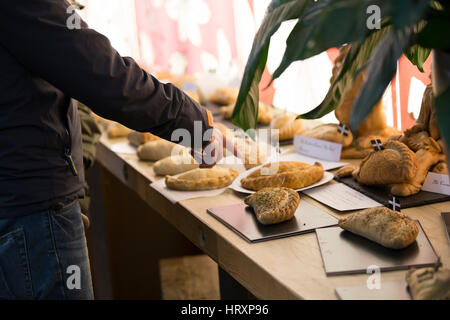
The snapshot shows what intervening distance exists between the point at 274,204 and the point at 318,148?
0.56 meters

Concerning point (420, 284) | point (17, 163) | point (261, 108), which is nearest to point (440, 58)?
point (420, 284)

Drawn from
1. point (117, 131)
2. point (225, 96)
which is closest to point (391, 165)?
point (117, 131)

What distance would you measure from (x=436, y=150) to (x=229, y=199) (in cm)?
52

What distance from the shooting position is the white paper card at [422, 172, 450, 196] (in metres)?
1.27

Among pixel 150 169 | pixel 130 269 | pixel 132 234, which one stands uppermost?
pixel 150 169

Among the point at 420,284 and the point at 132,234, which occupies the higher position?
the point at 420,284

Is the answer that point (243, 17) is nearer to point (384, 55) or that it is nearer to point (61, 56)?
point (61, 56)

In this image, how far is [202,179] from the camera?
57.7 inches

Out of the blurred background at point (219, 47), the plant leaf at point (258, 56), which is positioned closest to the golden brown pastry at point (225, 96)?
the blurred background at point (219, 47)

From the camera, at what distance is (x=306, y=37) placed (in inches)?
33.5

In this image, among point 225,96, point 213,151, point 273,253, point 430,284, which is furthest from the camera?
point 225,96

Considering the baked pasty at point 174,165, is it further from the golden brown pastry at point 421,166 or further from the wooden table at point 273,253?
the golden brown pastry at point 421,166

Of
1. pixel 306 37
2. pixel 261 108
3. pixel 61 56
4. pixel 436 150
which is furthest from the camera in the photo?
pixel 261 108

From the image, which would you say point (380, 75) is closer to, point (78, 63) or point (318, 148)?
point (78, 63)
